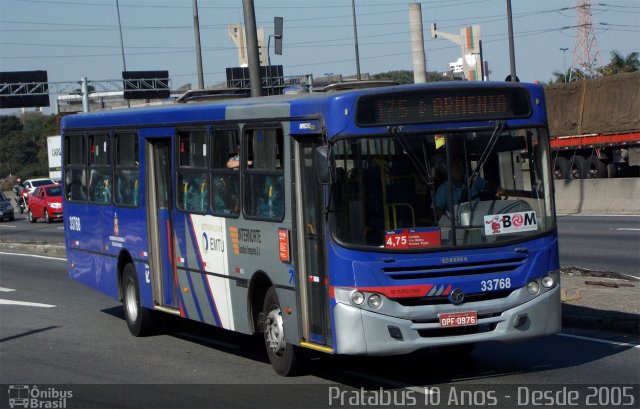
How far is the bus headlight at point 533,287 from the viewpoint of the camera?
932 centimetres

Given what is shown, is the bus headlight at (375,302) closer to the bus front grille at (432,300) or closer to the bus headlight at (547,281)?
the bus front grille at (432,300)

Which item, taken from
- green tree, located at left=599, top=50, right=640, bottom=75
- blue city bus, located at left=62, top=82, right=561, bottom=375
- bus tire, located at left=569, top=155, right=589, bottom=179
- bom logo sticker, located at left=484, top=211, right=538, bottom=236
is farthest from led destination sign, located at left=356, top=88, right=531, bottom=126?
green tree, located at left=599, top=50, right=640, bottom=75

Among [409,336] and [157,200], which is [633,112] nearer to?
[157,200]

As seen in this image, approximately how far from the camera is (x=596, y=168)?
37125 mm

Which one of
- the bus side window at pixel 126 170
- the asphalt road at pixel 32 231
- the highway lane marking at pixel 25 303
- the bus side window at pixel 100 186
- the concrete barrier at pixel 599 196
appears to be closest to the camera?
the bus side window at pixel 126 170

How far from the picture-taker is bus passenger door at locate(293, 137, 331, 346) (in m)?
9.36

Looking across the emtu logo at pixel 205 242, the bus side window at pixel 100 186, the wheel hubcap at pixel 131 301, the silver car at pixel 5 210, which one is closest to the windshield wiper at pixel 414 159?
the emtu logo at pixel 205 242

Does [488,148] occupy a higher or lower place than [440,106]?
lower

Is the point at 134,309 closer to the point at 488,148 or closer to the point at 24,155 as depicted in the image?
the point at 488,148

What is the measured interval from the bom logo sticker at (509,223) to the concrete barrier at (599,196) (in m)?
21.9

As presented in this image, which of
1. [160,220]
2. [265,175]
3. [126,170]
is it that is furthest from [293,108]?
[126,170]

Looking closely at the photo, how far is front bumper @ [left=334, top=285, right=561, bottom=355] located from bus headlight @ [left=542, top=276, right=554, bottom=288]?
0.71 feet

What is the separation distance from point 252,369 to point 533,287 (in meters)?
3.16

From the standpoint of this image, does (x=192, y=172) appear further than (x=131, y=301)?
No
